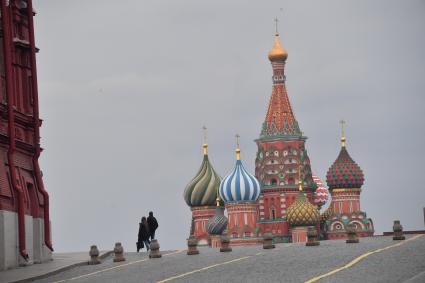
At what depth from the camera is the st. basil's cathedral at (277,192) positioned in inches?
6186

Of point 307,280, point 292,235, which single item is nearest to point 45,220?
point 307,280

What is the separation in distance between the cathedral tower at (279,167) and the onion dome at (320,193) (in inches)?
234

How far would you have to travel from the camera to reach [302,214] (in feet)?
510

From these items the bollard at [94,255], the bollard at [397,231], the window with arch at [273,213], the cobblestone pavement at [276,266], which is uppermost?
the window with arch at [273,213]

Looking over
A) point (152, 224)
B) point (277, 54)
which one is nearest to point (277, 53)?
point (277, 54)

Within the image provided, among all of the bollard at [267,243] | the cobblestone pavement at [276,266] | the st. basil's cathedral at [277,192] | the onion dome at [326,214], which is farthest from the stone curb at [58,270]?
the onion dome at [326,214]

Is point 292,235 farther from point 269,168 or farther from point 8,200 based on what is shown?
point 8,200

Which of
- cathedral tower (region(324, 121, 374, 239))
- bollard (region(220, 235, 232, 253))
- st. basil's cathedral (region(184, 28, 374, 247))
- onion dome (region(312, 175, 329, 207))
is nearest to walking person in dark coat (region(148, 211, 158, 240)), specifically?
bollard (region(220, 235, 232, 253))

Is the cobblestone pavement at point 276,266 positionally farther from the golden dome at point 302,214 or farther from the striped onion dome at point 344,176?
the striped onion dome at point 344,176

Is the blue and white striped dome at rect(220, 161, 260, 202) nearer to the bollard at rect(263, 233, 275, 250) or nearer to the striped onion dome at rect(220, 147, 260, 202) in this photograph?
the striped onion dome at rect(220, 147, 260, 202)

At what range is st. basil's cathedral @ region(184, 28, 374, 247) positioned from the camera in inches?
6186

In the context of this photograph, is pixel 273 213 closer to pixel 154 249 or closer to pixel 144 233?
pixel 144 233

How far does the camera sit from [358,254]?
41438mm

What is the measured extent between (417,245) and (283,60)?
4842 inches
